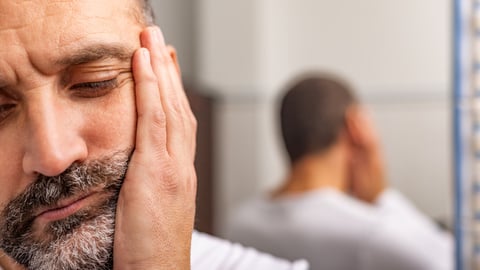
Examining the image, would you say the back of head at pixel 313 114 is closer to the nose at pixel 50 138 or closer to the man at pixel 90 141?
the man at pixel 90 141

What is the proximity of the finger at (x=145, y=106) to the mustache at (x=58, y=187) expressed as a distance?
3 centimetres

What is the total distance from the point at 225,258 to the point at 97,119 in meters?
0.30

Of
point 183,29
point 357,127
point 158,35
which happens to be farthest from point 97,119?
point 183,29

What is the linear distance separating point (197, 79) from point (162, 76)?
2.02m

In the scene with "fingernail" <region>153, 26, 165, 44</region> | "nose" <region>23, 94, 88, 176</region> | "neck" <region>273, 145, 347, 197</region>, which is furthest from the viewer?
"neck" <region>273, 145, 347, 197</region>

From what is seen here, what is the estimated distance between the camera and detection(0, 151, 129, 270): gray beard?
2.16 ft

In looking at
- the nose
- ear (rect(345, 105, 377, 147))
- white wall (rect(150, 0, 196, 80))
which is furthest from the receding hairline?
white wall (rect(150, 0, 196, 80))

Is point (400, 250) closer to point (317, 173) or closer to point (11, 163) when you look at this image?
point (317, 173)

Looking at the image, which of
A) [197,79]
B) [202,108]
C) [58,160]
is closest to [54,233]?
[58,160]

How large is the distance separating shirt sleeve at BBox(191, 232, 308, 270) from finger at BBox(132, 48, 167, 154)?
0.20 m

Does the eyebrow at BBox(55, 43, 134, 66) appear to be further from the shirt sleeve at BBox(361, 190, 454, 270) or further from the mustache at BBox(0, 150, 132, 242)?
the shirt sleeve at BBox(361, 190, 454, 270)

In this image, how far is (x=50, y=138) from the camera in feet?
2.08

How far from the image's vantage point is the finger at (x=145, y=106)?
709mm

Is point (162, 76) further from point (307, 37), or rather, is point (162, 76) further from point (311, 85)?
point (307, 37)
